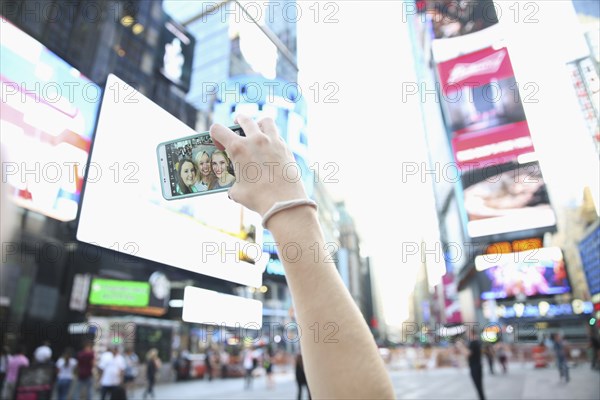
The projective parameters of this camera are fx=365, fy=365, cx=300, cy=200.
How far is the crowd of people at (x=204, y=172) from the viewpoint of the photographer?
1164 millimetres

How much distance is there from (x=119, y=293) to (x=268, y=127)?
15.4m

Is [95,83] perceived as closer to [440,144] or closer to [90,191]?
[90,191]

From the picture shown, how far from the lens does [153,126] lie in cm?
154

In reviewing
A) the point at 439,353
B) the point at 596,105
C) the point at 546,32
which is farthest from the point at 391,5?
the point at 439,353

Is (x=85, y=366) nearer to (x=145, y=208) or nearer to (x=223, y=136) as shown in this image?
(x=145, y=208)

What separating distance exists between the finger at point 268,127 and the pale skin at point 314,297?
5 cm

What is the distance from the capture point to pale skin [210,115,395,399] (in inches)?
21.7

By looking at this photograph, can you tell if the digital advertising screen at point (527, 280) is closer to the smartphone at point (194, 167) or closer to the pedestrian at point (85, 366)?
the pedestrian at point (85, 366)

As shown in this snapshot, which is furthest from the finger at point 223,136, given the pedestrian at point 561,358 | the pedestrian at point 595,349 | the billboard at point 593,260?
the pedestrian at point 595,349

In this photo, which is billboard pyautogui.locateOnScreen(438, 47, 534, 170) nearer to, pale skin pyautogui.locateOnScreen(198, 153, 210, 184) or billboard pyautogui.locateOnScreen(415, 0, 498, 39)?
billboard pyautogui.locateOnScreen(415, 0, 498, 39)

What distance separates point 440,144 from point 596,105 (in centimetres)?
2825

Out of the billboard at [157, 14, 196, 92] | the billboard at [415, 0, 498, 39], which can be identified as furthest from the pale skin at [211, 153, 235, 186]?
the billboard at [157, 14, 196, 92]

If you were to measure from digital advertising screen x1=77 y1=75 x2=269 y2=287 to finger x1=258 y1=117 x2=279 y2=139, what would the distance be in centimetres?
60

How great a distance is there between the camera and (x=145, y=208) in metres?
1.41
